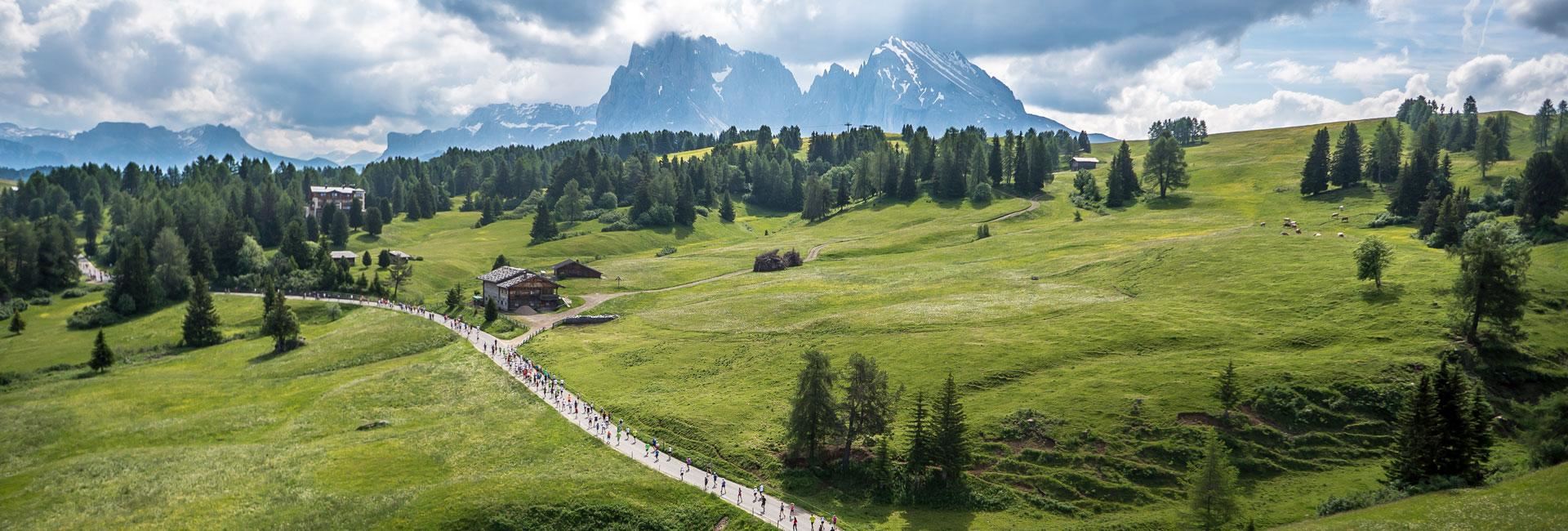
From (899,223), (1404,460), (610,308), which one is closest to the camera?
(1404,460)

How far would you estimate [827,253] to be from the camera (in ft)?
447

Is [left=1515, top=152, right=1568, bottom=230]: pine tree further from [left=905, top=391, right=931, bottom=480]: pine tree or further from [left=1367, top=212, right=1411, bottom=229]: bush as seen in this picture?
[left=905, top=391, right=931, bottom=480]: pine tree

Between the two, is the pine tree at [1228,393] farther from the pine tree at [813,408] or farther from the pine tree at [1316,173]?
the pine tree at [1316,173]

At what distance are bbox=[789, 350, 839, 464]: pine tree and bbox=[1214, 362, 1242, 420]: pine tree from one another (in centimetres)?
2750

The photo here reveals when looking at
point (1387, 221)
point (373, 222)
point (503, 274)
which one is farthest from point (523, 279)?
point (1387, 221)

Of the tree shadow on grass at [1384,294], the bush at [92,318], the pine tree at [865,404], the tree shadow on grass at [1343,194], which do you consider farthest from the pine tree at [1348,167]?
the bush at [92,318]

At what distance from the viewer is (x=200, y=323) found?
99.4 m

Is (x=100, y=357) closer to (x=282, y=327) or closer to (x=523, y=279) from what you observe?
(x=282, y=327)

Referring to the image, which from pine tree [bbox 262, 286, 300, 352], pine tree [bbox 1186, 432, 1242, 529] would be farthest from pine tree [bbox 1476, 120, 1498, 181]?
pine tree [bbox 262, 286, 300, 352]

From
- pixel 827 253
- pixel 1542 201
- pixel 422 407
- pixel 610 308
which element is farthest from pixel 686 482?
pixel 1542 201

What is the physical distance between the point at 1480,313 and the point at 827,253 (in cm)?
8911

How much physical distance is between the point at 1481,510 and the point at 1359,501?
22.5 feet

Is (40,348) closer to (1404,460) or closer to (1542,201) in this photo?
(1404,460)

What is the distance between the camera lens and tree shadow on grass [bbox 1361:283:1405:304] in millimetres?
71000
